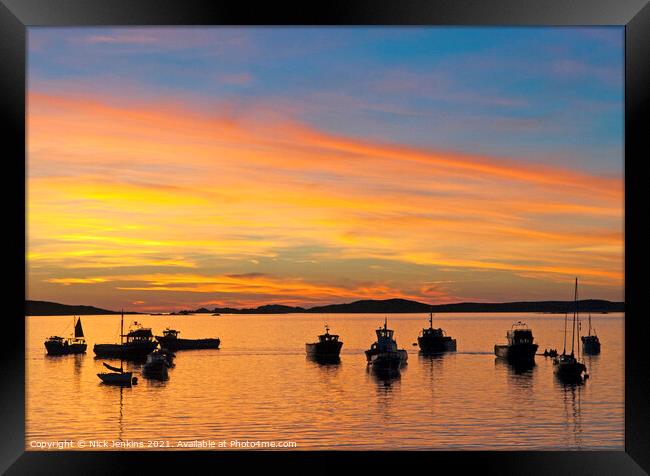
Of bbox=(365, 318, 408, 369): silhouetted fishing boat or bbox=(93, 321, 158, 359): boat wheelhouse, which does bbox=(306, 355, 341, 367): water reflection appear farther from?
bbox=(93, 321, 158, 359): boat wheelhouse

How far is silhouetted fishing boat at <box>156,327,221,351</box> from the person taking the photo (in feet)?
171

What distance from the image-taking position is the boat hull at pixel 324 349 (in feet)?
149

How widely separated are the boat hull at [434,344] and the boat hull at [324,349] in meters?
5.05

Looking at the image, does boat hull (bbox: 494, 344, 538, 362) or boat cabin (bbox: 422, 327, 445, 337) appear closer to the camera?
boat hull (bbox: 494, 344, 538, 362)

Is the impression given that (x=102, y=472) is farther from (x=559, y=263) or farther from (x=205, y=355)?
(x=205, y=355)

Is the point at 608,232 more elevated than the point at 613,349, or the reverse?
the point at 608,232

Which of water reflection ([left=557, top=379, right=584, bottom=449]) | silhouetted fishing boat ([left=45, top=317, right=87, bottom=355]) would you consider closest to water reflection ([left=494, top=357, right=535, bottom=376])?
water reflection ([left=557, top=379, right=584, bottom=449])

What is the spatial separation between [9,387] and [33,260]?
25700mm

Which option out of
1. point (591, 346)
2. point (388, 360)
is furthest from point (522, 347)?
point (591, 346)

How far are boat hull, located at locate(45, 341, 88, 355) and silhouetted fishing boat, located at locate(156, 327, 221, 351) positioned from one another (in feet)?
15.1

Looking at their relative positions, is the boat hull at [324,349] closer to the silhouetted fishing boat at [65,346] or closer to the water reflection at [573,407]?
the water reflection at [573,407]

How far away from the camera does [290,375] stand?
142ft

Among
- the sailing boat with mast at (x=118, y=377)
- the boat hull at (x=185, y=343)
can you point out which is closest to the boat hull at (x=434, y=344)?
the boat hull at (x=185, y=343)

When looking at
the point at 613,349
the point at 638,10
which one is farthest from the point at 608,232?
the point at 613,349
